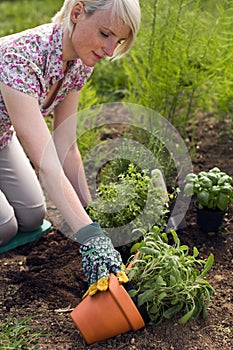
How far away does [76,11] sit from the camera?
202 centimetres

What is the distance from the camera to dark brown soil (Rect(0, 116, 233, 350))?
73.2 inches

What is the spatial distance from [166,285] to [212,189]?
58 centimetres

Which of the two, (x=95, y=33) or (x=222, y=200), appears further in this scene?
(x=222, y=200)

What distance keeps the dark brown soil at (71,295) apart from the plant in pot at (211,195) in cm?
7

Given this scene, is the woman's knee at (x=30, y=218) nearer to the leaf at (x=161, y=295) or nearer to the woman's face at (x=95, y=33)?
the woman's face at (x=95, y=33)

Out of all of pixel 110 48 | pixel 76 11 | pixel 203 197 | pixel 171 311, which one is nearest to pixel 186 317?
pixel 171 311

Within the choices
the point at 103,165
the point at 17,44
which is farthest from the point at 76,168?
the point at 17,44

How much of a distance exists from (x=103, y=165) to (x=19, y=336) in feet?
3.93

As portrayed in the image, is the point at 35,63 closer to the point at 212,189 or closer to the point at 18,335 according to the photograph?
the point at 212,189

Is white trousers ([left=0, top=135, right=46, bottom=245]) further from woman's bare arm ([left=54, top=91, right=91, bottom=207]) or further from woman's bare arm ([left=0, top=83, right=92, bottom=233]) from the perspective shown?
woman's bare arm ([left=0, top=83, right=92, bottom=233])

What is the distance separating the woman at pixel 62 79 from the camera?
1892mm

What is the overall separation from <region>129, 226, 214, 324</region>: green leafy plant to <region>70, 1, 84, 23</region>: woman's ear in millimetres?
798

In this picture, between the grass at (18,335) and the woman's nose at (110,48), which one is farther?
the woman's nose at (110,48)

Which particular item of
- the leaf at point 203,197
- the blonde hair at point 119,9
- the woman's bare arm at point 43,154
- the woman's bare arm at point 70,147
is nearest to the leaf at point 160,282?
the woman's bare arm at point 43,154
